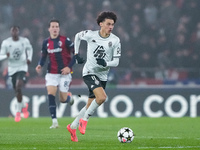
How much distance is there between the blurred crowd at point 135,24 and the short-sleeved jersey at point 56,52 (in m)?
5.69

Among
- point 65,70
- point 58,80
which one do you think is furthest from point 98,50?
point 58,80

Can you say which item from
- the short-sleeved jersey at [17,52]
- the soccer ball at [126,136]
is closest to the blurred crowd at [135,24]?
the short-sleeved jersey at [17,52]

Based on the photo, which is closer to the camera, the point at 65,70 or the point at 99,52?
the point at 99,52

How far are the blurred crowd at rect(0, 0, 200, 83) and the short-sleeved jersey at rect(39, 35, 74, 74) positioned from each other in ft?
18.7

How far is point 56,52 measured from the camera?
11.9 m

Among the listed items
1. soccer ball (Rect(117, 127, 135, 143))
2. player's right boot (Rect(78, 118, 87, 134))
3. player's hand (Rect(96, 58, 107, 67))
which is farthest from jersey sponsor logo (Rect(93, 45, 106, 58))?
soccer ball (Rect(117, 127, 135, 143))

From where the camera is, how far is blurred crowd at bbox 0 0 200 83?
18.1 m

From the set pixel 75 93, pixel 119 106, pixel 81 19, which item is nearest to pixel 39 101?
pixel 75 93

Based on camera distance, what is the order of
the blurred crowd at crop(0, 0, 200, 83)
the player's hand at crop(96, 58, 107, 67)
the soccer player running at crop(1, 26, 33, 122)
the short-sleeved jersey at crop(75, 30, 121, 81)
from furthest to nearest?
1. the blurred crowd at crop(0, 0, 200, 83)
2. the soccer player running at crop(1, 26, 33, 122)
3. the short-sleeved jersey at crop(75, 30, 121, 81)
4. the player's hand at crop(96, 58, 107, 67)

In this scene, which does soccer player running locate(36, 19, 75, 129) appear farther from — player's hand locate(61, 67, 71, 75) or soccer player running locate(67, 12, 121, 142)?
soccer player running locate(67, 12, 121, 142)

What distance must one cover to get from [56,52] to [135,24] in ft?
26.2

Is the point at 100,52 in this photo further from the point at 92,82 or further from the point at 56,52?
the point at 56,52

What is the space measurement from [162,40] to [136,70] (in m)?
2.98

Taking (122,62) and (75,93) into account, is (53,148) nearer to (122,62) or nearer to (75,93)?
(75,93)
